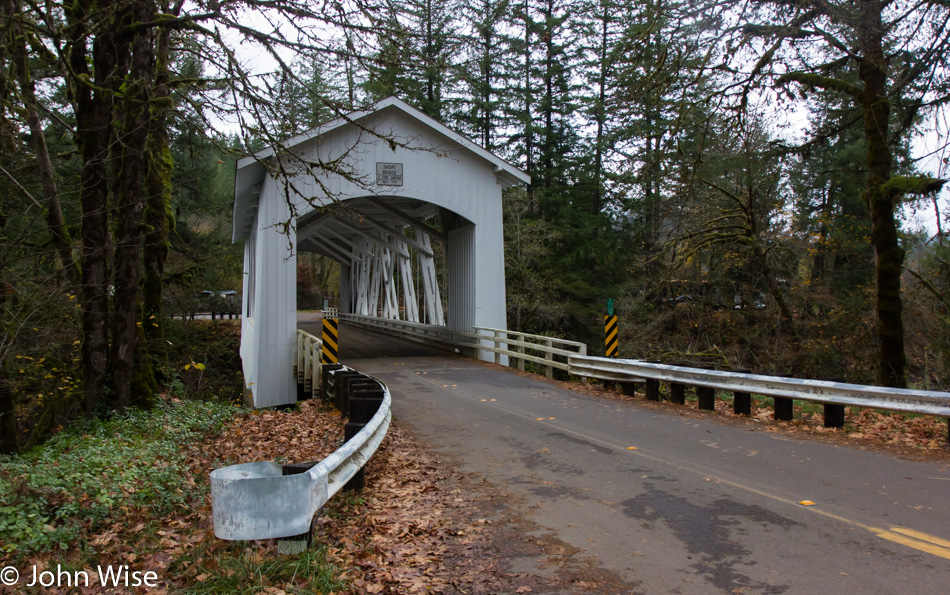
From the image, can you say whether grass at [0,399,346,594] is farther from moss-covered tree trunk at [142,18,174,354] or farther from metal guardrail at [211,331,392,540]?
moss-covered tree trunk at [142,18,174,354]

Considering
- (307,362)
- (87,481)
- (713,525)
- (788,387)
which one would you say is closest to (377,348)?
(307,362)

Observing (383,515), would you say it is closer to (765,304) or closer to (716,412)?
(716,412)

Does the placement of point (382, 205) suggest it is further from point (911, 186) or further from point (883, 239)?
point (911, 186)

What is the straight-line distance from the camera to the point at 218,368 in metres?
23.5

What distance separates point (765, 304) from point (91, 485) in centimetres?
1926

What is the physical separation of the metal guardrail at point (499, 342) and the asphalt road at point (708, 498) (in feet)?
13.5

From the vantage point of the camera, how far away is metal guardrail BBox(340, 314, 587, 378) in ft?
45.3

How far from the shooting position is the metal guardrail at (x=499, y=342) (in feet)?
45.3

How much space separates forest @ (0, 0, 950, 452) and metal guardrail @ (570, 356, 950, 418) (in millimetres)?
3267

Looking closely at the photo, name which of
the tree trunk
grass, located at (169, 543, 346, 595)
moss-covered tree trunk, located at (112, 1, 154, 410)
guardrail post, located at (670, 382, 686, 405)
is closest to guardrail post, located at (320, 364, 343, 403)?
moss-covered tree trunk, located at (112, 1, 154, 410)

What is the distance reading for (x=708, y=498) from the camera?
5211 millimetres

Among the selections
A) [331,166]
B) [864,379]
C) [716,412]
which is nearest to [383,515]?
[331,166]

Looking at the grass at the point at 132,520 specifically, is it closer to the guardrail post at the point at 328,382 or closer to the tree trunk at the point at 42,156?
the tree trunk at the point at 42,156

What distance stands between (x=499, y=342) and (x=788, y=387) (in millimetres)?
8899
